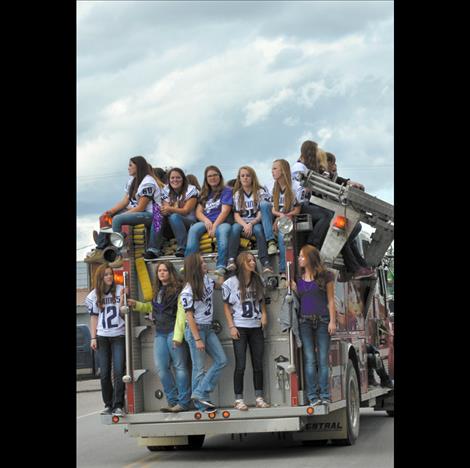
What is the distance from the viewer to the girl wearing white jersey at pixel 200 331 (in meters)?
13.9

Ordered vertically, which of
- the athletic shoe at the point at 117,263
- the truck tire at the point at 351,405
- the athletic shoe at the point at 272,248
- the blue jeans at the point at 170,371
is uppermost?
the athletic shoe at the point at 272,248

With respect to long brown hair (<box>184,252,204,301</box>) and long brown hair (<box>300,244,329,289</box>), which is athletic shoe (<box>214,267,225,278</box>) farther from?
long brown hair (<box>300,244,329,289</box>)

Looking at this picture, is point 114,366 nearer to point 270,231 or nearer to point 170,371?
point 170,371

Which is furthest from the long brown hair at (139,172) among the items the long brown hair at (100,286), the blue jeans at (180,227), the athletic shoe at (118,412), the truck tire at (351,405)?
the truck tire at (351,405)

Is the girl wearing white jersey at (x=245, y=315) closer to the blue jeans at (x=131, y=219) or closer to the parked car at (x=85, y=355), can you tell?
the blue jeans at (x=131, y=219)

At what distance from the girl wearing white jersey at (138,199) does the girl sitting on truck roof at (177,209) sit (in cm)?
17

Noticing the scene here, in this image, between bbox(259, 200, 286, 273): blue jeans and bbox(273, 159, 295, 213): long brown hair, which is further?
bbox(273, 159, 295, 213): long brown hair

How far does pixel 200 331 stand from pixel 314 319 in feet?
4.72

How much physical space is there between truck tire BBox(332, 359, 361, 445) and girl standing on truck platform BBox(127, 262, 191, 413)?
7.74 ft

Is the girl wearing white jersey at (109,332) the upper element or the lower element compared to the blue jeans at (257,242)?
lower

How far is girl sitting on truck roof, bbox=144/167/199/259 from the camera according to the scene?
14531mm

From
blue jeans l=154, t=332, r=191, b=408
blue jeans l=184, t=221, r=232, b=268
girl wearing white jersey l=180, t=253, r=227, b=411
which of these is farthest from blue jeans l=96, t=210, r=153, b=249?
blue jeans l=154, t=332, r=191, b=408
